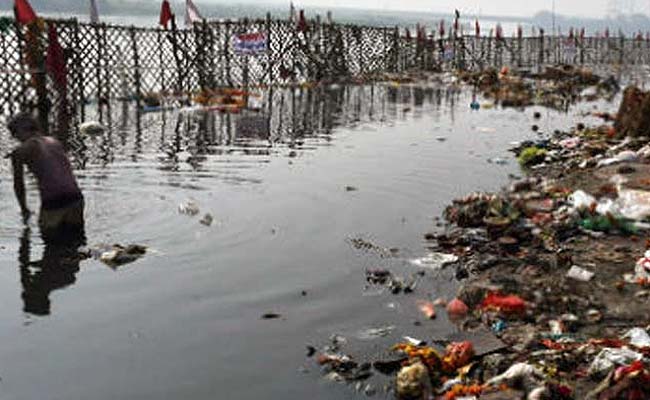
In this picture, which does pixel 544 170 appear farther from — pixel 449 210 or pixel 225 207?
pixel 225 207

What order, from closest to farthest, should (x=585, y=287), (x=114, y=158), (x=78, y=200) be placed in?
(x=585, y=287) → (x=78, y=200) → (x=114, y=158)

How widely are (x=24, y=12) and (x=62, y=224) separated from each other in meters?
11.9

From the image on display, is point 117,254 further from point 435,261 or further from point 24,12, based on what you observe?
point 24,12

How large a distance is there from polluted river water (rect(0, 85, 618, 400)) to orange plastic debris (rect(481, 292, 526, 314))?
48cm

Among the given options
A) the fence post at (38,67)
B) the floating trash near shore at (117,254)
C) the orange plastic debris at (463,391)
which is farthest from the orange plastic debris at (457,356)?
the fence post at (38,67)

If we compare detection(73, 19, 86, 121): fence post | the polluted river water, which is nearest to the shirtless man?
the polluted river water

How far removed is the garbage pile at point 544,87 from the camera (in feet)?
84.6

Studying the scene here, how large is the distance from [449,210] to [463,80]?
25.5 meters

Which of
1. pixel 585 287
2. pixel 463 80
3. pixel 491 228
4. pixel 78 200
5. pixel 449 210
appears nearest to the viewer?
pixel 585 287

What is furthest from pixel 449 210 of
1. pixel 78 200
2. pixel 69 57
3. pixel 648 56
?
pixel 648 56

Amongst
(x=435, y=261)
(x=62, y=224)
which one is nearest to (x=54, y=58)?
(x=62, y=224)

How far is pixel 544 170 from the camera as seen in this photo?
41.7 ft

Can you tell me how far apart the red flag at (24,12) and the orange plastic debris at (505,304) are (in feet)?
50.5

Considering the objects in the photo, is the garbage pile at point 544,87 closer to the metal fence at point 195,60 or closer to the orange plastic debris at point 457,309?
the metal fence at point 195,60
